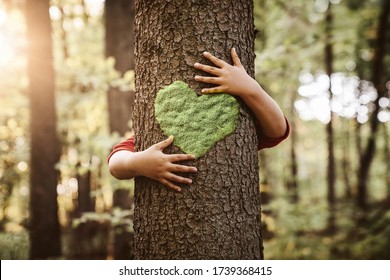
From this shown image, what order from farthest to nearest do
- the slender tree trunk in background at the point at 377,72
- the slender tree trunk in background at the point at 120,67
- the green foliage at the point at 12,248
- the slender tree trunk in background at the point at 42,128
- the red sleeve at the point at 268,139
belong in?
the slender tree trunk in background at the point at 377,72
the slender tree trunk in background at the point at 42,128
the slender tree trunk in background at the point at 120,67
the green foliage at the point at 12,248
the red sleeve at the point at 268,139

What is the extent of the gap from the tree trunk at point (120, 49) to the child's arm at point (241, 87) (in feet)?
10.4

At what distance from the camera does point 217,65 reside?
4.78 feet

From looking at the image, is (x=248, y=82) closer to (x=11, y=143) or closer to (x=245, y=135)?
(x=245, y=135)

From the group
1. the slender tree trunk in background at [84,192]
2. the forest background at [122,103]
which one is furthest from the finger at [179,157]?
the slender tree trunk in background at [84,192]

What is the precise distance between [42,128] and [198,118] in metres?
4.23

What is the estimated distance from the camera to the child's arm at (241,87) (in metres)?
1.44

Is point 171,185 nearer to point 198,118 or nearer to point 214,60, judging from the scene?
point 198,118

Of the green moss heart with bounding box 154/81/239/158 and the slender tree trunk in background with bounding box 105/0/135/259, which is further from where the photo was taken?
the slender tree trunk in background with bounding box 105/0/135/259

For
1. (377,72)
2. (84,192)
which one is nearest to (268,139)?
(377,72)

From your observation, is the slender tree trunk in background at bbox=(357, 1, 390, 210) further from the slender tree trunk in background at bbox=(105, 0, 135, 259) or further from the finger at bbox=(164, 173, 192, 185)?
the finger at bbox=(164, 173, 192, 185)

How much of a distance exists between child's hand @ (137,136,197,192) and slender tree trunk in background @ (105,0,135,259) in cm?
306

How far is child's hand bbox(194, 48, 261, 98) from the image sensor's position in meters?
1.44

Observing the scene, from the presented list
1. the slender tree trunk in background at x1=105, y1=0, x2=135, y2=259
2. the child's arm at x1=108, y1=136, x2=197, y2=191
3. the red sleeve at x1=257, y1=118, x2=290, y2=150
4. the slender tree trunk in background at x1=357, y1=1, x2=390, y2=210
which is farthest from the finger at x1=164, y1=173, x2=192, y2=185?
the slender tree trunk in background at x1=357, y1=1, x2=390, y2=210

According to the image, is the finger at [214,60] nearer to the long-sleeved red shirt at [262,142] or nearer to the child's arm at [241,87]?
the child's arm at [241,87]
